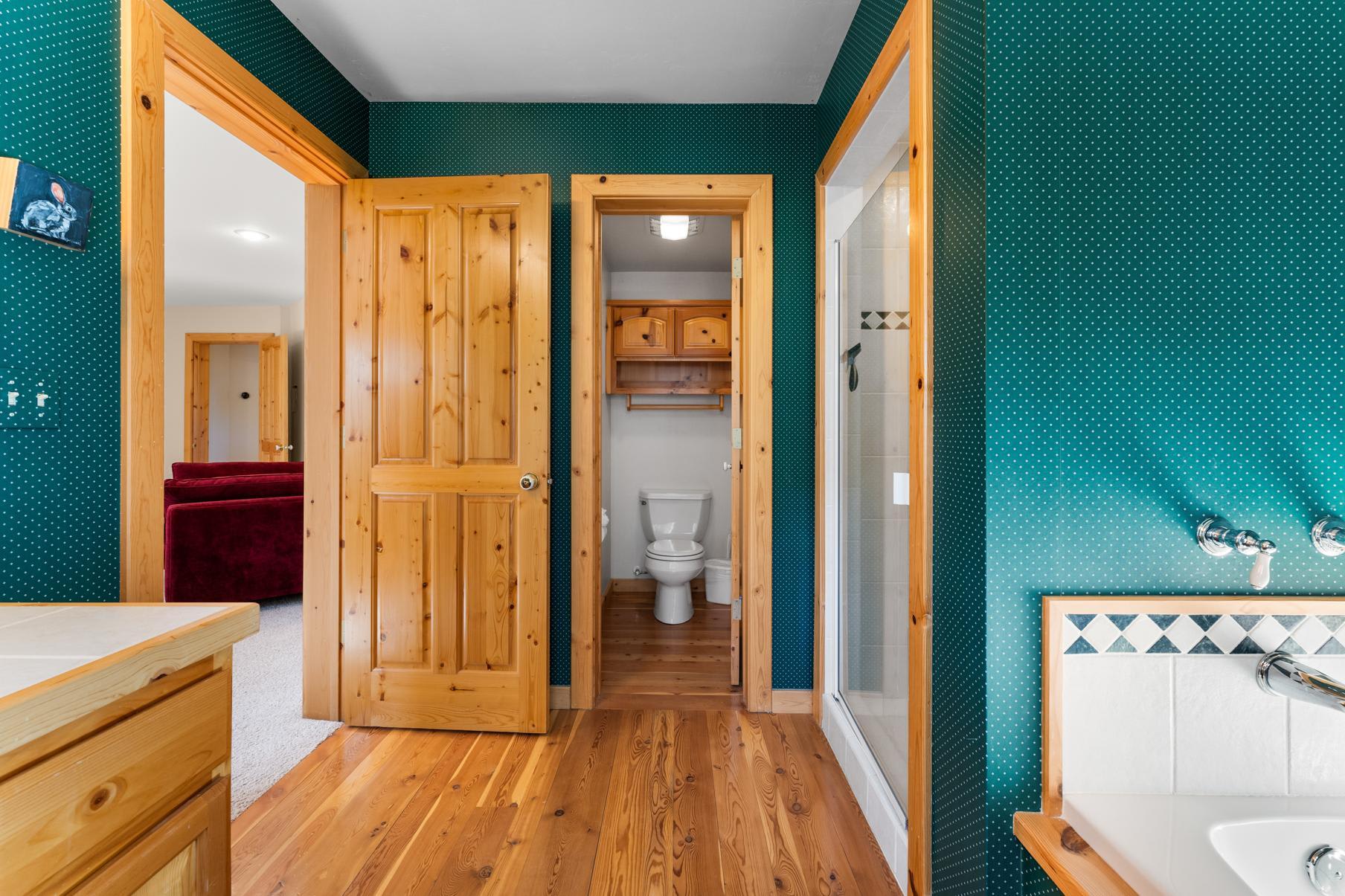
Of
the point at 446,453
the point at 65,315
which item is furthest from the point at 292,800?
the point at 65,315

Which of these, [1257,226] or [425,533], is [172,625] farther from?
[1257,226]

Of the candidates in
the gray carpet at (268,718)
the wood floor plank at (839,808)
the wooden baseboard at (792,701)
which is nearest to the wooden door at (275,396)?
the gray carpet at (268,718)

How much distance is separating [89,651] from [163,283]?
1.12 meters

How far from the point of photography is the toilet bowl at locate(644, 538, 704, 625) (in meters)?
3.42

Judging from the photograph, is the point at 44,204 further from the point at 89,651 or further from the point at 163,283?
the point at 89,651

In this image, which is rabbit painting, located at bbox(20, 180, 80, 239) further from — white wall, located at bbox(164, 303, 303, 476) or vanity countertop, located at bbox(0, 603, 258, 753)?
white wall, located at bbox(164, 303, 303, 476)

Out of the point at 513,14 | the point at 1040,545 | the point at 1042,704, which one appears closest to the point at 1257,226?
the point at 1040,545

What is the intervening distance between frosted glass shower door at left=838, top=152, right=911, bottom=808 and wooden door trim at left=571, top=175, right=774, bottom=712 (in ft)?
1.02

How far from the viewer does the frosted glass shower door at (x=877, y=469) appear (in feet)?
5.76

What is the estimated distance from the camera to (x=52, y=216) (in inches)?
45.5

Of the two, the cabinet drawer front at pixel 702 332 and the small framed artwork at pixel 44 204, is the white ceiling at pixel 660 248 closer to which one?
the cabinet drawer front at pixel 702 332

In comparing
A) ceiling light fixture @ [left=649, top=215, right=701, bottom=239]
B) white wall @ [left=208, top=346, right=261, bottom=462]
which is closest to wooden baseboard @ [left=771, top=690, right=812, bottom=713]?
ceiling light fixture @ [left=649, top=215, right=701, bottom=239]

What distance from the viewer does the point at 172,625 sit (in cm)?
83

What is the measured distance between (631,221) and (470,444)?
5.91 feet
